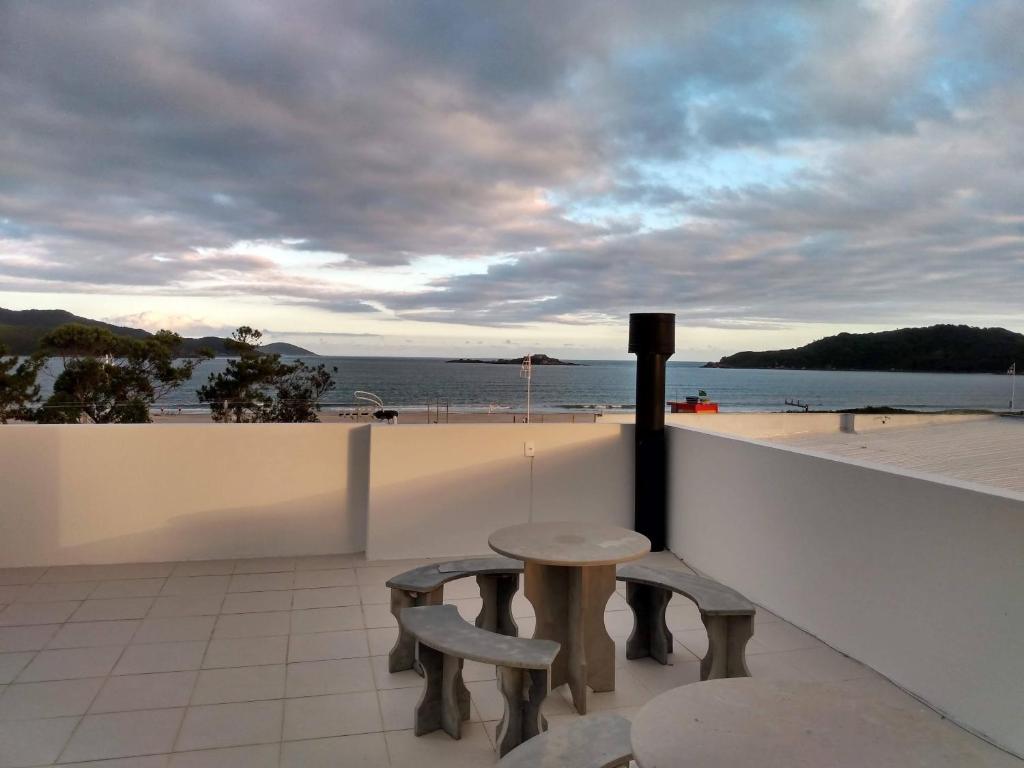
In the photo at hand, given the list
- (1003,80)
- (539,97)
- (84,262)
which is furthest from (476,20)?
(84,262)

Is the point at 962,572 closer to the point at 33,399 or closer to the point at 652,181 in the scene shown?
the point at 652,181

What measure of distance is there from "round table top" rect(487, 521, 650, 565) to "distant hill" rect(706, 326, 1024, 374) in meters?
21.9

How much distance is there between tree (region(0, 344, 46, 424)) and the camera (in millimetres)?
18797

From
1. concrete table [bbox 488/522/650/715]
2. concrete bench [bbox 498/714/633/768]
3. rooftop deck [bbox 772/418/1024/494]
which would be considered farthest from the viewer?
rooftop deck [bbox 772/418/1024/494]

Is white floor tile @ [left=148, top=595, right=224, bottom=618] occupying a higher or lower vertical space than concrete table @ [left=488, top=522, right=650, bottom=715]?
lower

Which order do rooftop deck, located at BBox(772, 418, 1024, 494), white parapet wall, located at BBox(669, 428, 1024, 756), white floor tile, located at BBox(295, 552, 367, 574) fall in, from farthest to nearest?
rooftop deck, located at BBox(772, 418, 1024, 494) < white floor tile, located at BBox(295, 552, 367, 574) < white parapet wall, located at BBox(669, 428, 1024, 756)

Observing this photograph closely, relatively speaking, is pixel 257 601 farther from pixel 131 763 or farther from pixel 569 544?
pixel 569 544

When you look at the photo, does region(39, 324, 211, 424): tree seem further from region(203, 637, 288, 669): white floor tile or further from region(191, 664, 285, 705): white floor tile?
region(191, 664, 285, 705): white floor tile

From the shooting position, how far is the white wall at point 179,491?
426 cm

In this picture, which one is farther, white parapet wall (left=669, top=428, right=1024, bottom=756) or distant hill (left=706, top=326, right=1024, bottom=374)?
distant hill (left=706, top=326, right=1024, bottom=374)

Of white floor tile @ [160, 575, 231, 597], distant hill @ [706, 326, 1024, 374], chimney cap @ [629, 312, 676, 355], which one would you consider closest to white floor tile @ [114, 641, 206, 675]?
white floor tile @ [160, 575, 231, 597]

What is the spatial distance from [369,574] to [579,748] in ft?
9.18

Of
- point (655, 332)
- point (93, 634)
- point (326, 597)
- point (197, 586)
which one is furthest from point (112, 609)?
point (655, 332)

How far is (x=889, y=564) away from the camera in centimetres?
290
